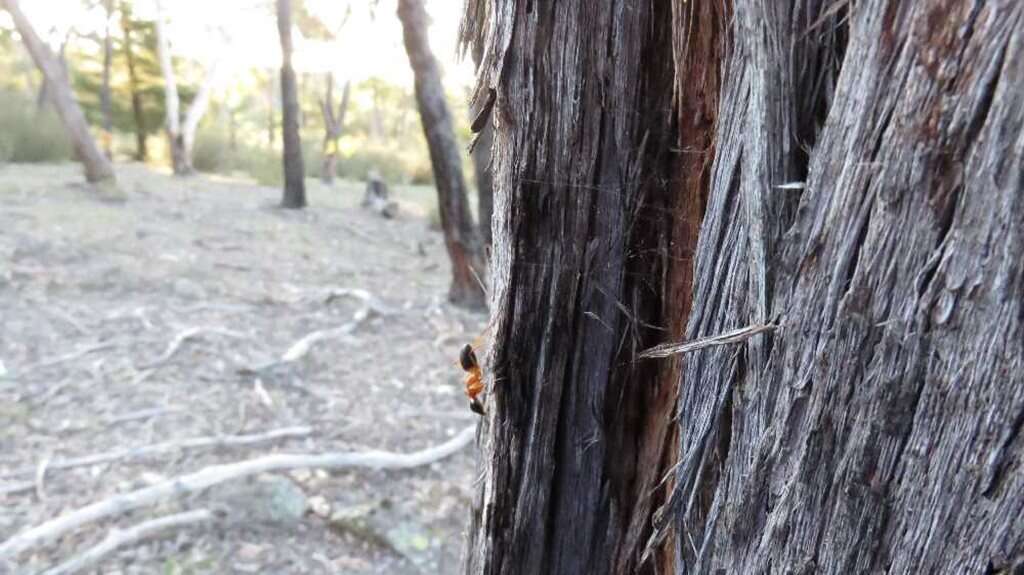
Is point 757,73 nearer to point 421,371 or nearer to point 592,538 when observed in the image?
point 592,538

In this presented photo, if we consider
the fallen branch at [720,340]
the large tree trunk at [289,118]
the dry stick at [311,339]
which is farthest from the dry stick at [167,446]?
the large tree trunk at [289,118]

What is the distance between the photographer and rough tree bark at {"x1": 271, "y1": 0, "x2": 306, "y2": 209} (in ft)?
31.5

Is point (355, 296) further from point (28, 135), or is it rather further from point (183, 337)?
point (28, 135)

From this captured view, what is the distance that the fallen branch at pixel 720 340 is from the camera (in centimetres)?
80

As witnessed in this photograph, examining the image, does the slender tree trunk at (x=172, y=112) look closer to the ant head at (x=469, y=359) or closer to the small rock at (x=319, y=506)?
the small rock at (x=319, y=506)

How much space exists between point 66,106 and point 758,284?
34.4ft

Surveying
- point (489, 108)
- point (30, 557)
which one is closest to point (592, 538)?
point (489, 108)

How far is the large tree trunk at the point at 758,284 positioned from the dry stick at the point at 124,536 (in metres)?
2.21

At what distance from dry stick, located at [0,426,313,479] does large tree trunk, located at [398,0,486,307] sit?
2020 millimetres

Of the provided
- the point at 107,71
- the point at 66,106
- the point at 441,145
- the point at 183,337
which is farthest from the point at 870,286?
the point at 107,71

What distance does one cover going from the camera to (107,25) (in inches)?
591

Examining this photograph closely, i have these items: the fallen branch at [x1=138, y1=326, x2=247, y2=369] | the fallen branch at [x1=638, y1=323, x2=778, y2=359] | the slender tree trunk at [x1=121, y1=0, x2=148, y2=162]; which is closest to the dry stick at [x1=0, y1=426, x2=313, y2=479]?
the fallen branch at [x1=138, y1=326, x2=247, y2=369]

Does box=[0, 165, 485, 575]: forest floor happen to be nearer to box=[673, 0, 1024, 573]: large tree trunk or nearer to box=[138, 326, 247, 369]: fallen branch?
box=[138, 326, 247, 369]: fallen branch

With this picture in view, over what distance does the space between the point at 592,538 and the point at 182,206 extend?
9618 millimetres
